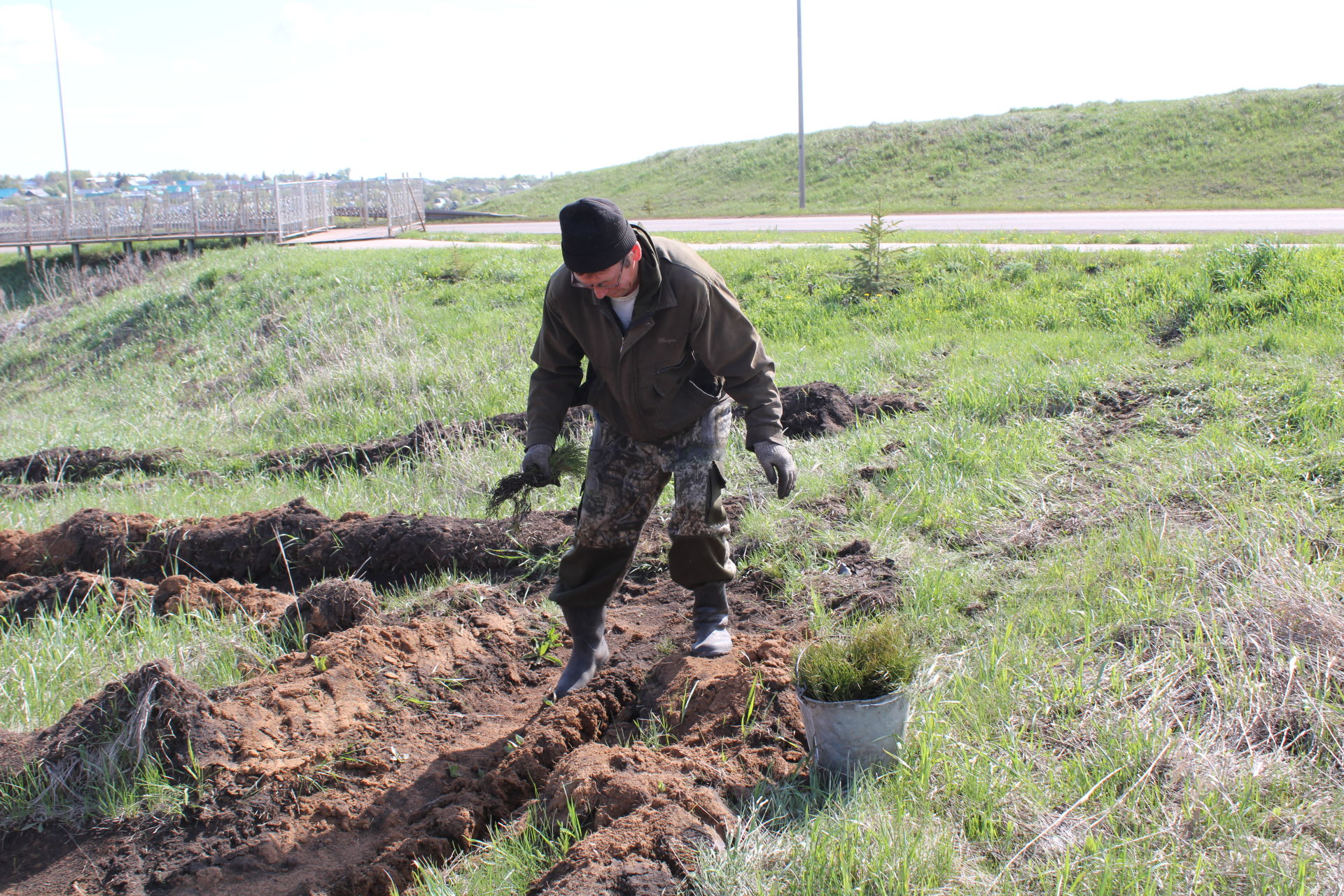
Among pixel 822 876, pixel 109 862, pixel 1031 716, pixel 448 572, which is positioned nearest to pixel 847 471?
pixel 448 572

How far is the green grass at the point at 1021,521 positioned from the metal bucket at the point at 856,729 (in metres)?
0.09

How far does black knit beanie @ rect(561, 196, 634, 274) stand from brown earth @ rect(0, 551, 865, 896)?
1562 millimetres

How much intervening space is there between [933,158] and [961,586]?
28.9 m

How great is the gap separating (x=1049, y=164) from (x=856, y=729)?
28.4 metres

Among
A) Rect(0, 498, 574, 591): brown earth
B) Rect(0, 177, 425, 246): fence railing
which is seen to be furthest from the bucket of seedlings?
Rect(0, 177, 425, 246): fence railing

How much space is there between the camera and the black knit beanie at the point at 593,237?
3.10m

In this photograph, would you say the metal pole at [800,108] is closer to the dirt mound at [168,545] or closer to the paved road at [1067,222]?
the paved road at [1067,222]

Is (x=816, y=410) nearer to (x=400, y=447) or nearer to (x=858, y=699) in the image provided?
(x=400, y=447)

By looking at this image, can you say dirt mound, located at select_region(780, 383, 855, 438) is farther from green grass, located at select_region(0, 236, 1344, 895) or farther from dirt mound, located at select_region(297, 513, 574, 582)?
dirt mound, located at select_region(297, 513, 574, 582)

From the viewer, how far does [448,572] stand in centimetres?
539

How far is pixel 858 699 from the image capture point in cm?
273

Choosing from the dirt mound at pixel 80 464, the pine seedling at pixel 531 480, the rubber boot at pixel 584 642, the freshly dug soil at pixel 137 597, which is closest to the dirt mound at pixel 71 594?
the freshly dug soil at pixel 137 597

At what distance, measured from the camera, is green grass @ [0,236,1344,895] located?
2.49 meters

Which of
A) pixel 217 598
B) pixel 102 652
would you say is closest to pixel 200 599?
pixel 217 598
